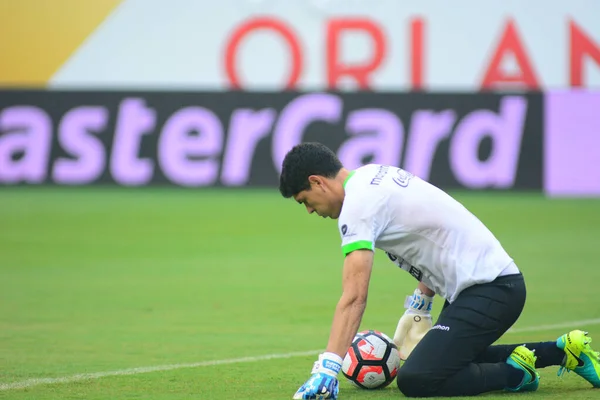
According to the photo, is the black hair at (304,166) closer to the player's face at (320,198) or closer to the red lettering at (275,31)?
the player's face at (320,198)

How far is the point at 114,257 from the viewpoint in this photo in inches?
571

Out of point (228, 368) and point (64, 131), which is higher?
point (228, 368)

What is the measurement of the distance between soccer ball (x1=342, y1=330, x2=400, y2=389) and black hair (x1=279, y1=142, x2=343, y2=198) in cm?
124

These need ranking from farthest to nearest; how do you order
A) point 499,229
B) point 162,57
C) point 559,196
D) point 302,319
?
1. point 162,57
2. point 559,196
3. point 499,229
4. point 302,319

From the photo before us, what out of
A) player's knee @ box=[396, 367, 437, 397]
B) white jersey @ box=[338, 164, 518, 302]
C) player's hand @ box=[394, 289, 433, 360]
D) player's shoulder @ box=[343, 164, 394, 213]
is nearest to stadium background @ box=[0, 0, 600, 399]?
player's knee @ box=[396, 367, 437, 397]

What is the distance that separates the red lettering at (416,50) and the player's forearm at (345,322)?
2725 centimetres

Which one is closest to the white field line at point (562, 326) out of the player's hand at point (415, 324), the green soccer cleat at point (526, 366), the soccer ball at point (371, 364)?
the player's hand at point (415, 324)

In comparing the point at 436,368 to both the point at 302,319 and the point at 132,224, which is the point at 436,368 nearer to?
the point at 302,319

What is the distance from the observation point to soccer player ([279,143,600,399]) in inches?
256

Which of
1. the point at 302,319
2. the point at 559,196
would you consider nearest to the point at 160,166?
the point at 559,196

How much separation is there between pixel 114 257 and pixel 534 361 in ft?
26.8

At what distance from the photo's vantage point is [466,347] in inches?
275

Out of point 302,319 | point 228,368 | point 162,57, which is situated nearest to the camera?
point 228,368

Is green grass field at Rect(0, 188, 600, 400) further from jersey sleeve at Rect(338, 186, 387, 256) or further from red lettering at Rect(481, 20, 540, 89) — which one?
red lettering at Rect(481, 20, 540, 89)
